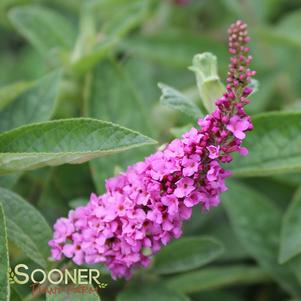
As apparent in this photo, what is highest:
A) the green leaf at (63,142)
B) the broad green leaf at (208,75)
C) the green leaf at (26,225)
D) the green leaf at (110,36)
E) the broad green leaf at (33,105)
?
the green leaf at (110,36)

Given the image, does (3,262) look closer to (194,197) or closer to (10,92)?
(194,197)

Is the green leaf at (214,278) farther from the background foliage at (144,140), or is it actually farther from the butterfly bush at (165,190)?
the butterfly bush at (165,190)

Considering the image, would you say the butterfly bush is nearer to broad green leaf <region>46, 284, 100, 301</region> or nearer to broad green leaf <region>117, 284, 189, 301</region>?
broad green leaf <region>46, 284, 100, 301</region>

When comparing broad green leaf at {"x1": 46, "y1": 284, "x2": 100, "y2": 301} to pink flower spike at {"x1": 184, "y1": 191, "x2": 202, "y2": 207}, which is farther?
broad green leaf at {"x1": 46, "y1": 284, "x2": 100, "y2": 301}

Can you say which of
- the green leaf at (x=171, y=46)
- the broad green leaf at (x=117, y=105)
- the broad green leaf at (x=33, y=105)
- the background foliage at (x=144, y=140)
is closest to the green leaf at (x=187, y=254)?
the background foliage at (x=144, y=140)

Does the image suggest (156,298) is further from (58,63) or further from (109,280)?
(58,63)

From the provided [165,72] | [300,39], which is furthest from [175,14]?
[300,39]

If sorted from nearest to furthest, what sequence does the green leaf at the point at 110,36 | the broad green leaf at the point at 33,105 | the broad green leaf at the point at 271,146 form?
the broad green leaf at the point at 271,146 < the broad green leaf at the point at 33,105 < the green leaf at the point at 110,36

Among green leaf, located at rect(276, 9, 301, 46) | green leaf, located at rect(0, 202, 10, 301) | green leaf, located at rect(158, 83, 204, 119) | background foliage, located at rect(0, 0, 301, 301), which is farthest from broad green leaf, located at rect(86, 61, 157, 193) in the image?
green leaf, located at rect(276, 9, 301, 46)

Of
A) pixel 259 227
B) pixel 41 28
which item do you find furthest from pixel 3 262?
pixel 41 28
